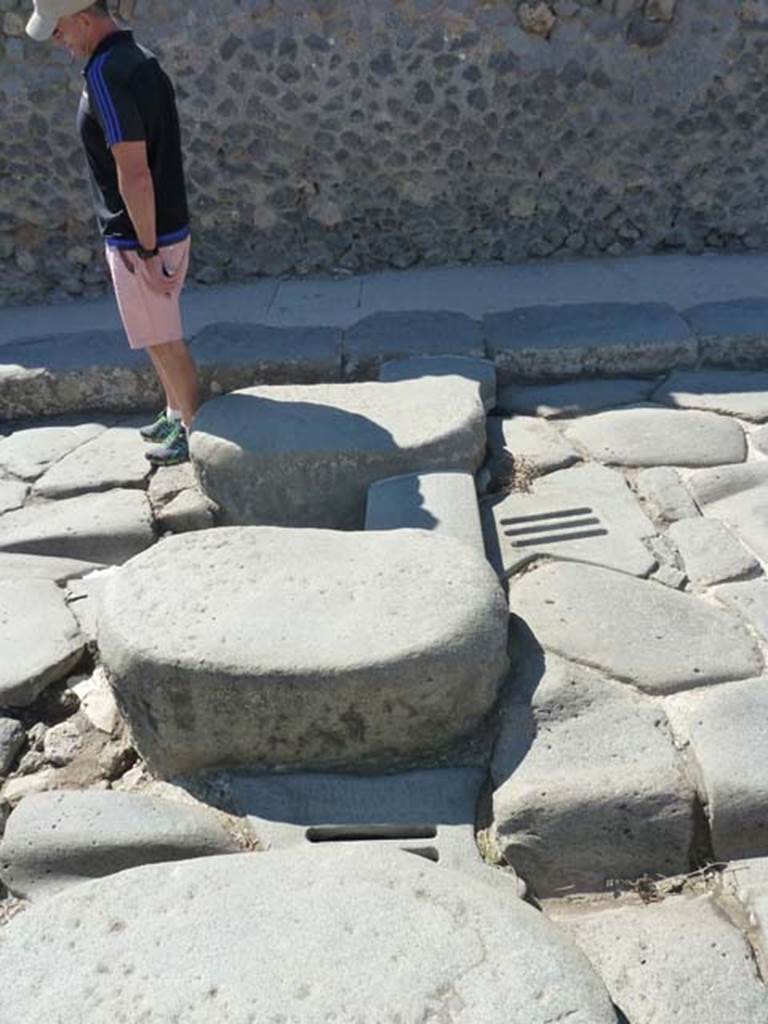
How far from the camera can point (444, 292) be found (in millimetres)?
4883

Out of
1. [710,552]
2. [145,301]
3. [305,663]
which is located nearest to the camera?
[305,663]

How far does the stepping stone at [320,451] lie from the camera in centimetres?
342

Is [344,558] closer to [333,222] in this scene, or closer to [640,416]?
[640,416]

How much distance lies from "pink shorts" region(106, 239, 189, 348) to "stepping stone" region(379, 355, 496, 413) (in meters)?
0.70

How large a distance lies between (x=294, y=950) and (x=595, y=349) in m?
2.80

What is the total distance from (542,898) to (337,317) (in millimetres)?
2808

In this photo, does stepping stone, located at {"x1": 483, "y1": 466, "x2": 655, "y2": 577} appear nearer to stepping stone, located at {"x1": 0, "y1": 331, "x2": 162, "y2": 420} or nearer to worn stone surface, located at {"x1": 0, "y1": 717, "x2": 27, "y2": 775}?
worn stone surface, located at {"x1": 0, "y1": 717, "x2": 27, "y2": 775}

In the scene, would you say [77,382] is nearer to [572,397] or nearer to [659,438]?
[572,397]

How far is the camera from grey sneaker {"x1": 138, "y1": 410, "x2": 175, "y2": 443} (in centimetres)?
411

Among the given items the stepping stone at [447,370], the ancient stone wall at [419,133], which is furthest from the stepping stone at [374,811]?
the ancient stone wall at [419,133]

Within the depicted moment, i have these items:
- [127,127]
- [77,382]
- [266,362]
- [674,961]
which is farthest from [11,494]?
[674,961]

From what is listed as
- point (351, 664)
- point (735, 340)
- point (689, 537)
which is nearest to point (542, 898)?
point (351, 664)

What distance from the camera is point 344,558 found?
9.25 feet

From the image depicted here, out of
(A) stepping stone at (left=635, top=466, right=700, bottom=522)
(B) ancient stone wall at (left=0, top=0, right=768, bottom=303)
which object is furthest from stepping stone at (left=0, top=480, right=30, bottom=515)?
(A) stepping stone at (left=635, top=466, right=700, bottom=522)
